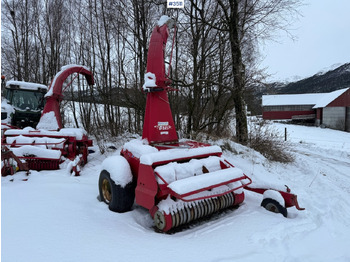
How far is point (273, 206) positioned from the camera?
384 centimetres

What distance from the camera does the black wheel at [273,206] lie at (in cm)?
371

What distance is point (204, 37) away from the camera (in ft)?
29.3

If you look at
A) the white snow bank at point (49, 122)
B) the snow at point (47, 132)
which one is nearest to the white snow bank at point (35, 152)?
the snow at point (47, 132)

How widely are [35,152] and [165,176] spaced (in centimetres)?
414

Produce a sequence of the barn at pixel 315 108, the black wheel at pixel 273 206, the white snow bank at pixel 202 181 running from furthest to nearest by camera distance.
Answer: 1. the barn at pixel 315 108
2. the black wheel at pixel 273 206
3. the white snow bank at pixel 202 181

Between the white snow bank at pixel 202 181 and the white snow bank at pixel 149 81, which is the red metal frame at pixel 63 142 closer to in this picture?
the white snow bank at pixel 149 81

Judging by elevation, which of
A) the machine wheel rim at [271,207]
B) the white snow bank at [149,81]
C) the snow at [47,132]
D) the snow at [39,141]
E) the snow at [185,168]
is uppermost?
the white snow bank at [149,81]

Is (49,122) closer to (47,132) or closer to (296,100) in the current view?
(47,132)

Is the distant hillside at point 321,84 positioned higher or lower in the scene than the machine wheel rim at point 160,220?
higher

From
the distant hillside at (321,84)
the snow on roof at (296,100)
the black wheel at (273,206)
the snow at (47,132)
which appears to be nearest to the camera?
the black wheel at (273,206)

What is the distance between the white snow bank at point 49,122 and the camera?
766cm

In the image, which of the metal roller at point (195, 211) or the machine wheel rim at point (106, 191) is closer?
the metal roller at point (195, 211)

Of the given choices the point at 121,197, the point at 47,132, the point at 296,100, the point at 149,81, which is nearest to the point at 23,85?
the point at 47,132

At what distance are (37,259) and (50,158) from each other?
4.14m
